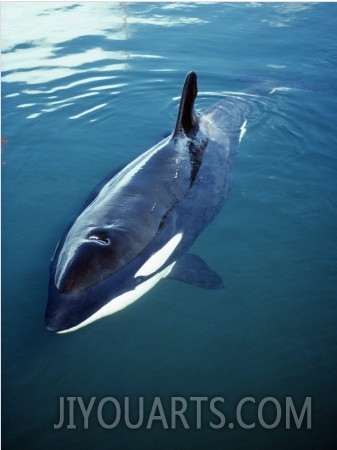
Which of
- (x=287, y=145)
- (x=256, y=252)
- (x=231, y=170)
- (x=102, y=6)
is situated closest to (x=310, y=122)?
(x=287, y=145)

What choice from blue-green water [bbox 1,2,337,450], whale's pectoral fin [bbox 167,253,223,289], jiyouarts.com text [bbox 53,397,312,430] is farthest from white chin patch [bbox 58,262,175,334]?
jiyouarts.com text [bbox 53,397,312,430]

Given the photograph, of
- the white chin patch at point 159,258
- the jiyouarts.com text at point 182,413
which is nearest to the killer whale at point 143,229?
the white chin patch at point 159,258

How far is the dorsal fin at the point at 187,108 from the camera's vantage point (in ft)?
25.6

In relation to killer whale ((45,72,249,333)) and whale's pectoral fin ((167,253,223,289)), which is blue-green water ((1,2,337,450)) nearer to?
whale's pectoral fin ((167,253,223,289))

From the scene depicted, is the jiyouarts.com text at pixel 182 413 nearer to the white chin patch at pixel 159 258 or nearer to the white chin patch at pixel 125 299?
the white chin patch at pixel 125 299

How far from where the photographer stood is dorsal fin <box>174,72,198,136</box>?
25.6ft

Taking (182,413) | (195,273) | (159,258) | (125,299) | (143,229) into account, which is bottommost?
(182,413)

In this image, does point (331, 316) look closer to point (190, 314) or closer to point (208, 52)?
point (190, 314)

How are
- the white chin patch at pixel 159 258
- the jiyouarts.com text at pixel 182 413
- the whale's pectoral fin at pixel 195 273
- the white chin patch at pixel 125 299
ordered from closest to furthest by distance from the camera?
the jiyouarts.com text at pixel 182 413 < the white chin patch at pixel 125 299 < the white chin patch at pixel 159 258 < the whale's pectoral fin at pixel 195 273

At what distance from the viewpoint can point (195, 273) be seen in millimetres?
6434

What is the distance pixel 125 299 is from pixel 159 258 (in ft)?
2.65

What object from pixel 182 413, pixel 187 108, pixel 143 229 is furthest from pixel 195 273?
pixel 187 108

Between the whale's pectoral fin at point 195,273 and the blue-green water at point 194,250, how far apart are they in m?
0.21

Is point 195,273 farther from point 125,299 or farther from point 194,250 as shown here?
point 125,299
